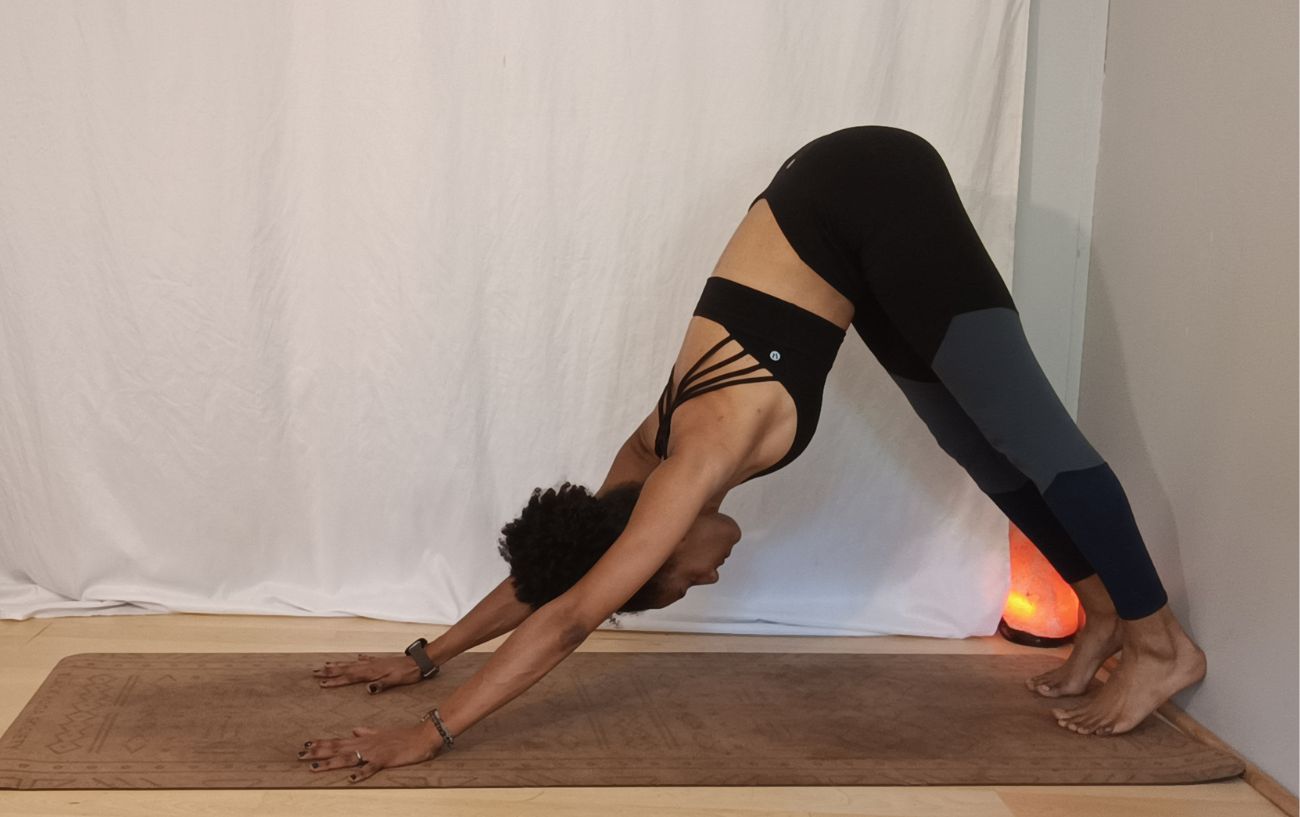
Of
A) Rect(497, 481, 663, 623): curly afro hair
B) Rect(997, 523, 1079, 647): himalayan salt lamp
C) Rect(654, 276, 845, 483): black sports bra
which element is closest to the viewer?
Rect(497, 481, 663, 623): curly afro hair

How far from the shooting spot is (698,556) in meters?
2.20

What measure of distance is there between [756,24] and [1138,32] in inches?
37.0

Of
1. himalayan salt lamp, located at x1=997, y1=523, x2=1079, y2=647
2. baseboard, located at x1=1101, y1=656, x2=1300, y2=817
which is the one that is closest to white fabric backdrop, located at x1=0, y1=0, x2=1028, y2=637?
himalayan salt lamp, located at x1=997, y1=523, x2=1079, y2=647

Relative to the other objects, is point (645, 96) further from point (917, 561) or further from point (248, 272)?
point (917, 561)

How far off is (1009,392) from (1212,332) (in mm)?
514

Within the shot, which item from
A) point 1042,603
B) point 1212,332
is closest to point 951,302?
point 1212,332

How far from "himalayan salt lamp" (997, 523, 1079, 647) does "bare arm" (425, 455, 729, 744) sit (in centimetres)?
137

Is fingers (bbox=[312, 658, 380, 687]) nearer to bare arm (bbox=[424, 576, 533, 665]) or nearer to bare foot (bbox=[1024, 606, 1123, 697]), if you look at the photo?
bare arm (bbox=[424, 576, 533, 665])

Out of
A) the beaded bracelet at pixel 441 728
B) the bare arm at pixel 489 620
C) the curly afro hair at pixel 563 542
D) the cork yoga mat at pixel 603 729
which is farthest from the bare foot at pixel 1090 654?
the beaded bracelet at pixel 441 728

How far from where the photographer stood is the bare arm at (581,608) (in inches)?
75.9

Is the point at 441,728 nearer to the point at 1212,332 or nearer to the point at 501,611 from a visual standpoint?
the point at 501,611

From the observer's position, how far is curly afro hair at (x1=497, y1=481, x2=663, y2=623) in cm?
208

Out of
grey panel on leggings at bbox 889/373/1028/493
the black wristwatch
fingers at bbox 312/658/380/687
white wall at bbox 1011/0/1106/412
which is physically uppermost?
white wall at bbox 1011/0/1106/412

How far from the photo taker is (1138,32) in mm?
2777
